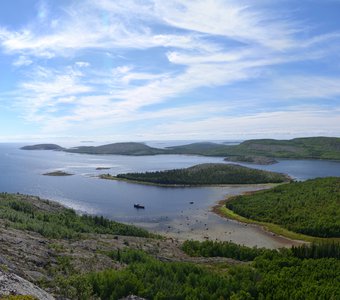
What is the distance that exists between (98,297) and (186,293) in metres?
6.10

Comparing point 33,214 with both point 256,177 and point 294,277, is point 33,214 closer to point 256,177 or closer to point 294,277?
point 294,277

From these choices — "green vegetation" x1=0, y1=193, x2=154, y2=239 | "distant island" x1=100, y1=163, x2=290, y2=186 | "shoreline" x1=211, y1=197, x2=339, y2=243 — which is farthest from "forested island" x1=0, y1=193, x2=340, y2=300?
"distant island" x1=100, y1=163, x2=290, y2=186

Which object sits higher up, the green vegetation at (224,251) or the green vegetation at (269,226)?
the green vegetation at (224,251)

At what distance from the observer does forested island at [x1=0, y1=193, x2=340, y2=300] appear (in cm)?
1953

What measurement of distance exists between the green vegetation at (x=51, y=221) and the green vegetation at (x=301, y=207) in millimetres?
26776

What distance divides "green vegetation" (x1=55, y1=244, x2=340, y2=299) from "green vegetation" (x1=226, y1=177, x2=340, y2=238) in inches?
990

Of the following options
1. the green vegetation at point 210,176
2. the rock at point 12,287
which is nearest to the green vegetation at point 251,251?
the rock at point 12,287

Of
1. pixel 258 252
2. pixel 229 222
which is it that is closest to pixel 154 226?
pixel 229 222

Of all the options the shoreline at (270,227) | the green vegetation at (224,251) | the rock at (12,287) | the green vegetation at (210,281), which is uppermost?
the rock at (12,287)

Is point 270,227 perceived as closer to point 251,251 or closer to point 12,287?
point 251,251

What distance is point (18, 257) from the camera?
2095cm

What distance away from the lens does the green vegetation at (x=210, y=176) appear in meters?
130

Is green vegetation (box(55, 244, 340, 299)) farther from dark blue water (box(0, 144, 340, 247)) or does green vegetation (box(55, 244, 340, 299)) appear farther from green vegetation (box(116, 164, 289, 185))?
green vegetation (box(116, 164, 289, 185))

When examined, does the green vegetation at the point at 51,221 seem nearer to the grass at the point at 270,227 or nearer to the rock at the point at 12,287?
the grass at the point at 270,227
